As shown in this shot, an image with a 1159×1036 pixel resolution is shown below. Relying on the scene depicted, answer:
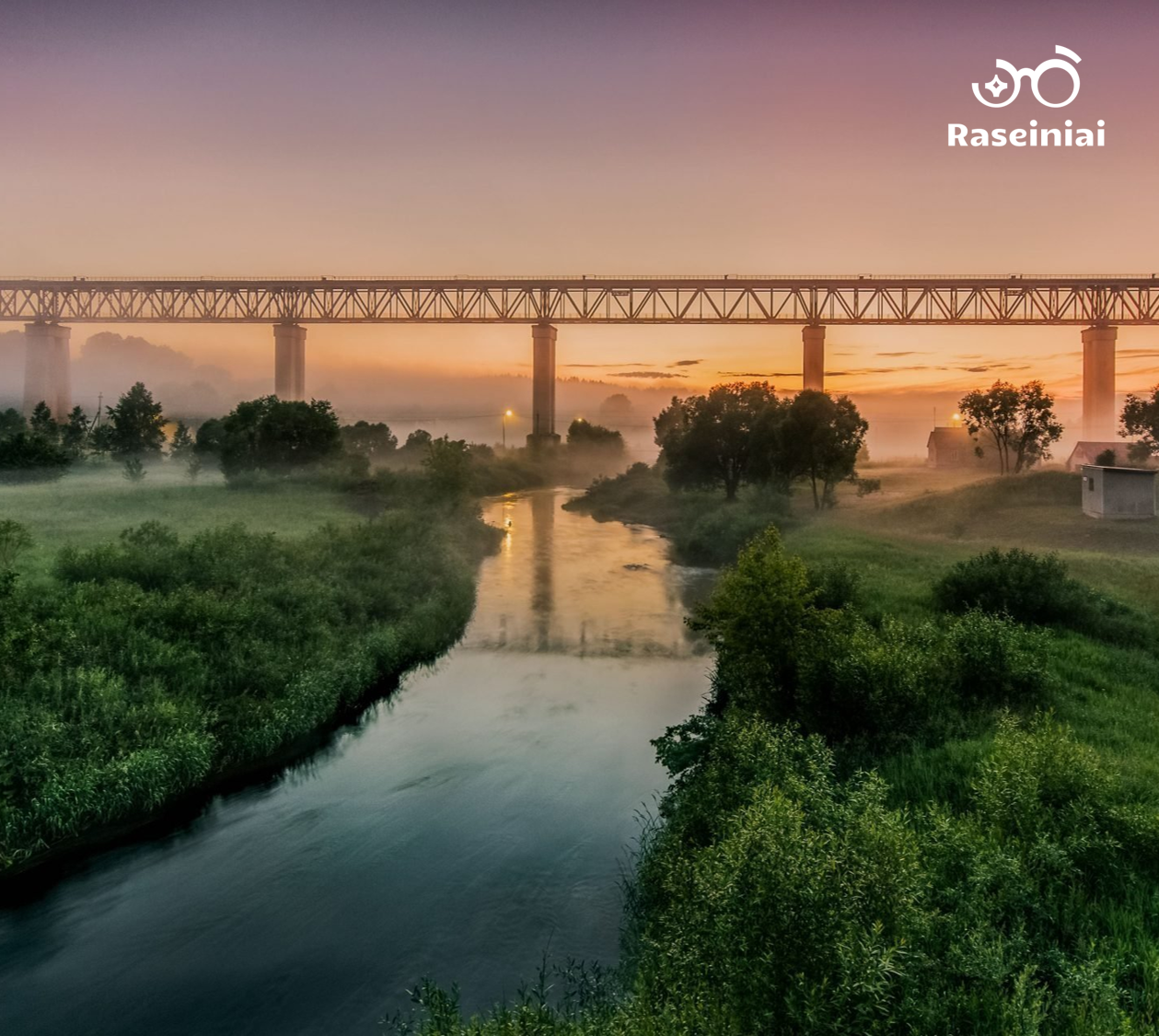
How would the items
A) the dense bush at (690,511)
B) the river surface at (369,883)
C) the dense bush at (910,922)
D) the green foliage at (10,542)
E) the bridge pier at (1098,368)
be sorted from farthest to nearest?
the bridge pier at (1098,368) < the dense bush at (690,511) < the green foliage at (10,542) < the river surface at (369,883) < the dense bush at (910,922)

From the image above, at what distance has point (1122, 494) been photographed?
34438 millimetres

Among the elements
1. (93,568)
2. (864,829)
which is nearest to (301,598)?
(93,568)

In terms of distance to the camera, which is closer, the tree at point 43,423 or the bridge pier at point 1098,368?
the tree at point 43,423

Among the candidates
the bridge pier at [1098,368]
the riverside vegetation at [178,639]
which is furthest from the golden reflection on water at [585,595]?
the bridge pier at [1098,368]

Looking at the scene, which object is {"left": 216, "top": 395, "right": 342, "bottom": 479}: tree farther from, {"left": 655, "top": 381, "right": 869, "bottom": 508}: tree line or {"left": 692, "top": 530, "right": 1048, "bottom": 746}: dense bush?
{"left": 692, "top": 530, "right": 1048, "bottom": 746}: dense bush

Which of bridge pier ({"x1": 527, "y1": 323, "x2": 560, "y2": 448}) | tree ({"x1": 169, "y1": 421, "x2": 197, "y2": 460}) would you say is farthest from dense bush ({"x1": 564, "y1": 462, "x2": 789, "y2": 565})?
tree ({"x1": 169, "y1": 421, "x2": 197, "y2": 460})

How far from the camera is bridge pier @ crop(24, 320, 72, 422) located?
65562 millimetres

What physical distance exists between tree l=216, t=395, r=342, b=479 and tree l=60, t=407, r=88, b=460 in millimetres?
10826

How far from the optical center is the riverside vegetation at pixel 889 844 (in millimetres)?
5980

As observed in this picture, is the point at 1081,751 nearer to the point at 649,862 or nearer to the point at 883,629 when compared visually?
the point at 649,862

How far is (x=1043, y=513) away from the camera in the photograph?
3747 centimetres

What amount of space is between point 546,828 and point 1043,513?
1293 inches

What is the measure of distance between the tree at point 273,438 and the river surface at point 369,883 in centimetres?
3528

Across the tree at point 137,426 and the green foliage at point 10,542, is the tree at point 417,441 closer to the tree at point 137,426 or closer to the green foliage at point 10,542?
the tree at point 137,426
